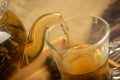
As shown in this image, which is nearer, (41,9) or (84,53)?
(84,53)

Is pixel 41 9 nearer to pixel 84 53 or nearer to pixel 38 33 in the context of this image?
pixel 38 33

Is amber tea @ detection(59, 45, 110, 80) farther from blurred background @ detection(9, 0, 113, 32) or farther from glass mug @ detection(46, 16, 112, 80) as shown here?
blurred background @ detection(9, 0, 113, 32)

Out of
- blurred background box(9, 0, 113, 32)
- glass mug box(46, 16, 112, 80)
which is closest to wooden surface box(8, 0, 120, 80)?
blurred background box(9, 0, 113, 32)

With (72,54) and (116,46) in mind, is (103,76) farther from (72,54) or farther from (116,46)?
(116,46)

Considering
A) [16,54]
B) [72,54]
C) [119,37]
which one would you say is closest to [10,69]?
[16,54]

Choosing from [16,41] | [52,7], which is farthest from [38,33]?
[52,7]

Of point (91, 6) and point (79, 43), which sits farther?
point (91, 6)
